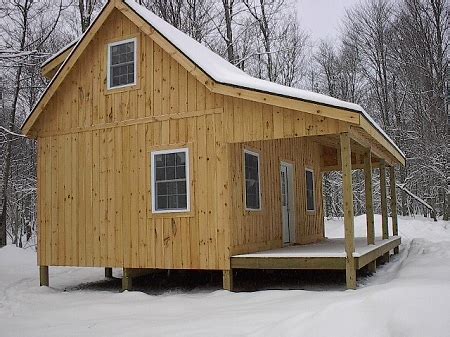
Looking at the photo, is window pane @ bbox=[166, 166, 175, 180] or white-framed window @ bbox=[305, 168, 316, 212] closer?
window pane @ bbox=[166, 166, 175, 180]

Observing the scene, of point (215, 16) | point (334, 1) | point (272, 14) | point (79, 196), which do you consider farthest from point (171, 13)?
point (334, 1)

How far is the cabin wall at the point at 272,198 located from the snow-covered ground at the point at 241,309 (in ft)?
4.37

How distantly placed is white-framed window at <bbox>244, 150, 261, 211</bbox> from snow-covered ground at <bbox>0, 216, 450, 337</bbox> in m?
1.88

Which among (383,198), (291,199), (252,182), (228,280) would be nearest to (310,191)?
(291,199)

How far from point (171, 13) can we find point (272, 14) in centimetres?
538

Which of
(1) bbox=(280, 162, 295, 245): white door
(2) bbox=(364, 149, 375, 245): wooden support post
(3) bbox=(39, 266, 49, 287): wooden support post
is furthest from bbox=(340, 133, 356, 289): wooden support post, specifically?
(3) bbox=(39, 266, 49, 287): wooden support post

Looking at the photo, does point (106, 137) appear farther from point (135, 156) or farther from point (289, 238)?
point (289, 238)

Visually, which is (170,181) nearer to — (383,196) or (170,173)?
(170,173)

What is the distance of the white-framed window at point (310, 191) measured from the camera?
14.6 meters

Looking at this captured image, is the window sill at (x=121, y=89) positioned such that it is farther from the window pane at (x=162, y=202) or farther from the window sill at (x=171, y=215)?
the window sill at (x=171, y=215)

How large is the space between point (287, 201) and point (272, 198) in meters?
1.41

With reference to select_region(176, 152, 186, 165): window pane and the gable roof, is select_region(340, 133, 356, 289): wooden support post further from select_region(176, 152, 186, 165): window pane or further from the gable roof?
select_region(176, 152, 186, 165): window pane

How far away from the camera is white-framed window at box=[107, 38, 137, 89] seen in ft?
35.5

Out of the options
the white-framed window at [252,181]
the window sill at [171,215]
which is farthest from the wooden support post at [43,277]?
the white-framed window at [252,181]
